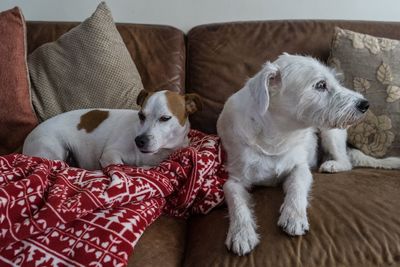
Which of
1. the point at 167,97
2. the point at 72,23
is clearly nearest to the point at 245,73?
the point at 167,97

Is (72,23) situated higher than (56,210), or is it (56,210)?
(72,23)

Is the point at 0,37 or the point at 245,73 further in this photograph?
the point at 245,73

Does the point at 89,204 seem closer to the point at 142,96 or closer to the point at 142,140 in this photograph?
the point at 142,140

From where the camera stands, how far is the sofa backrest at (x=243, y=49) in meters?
2.06

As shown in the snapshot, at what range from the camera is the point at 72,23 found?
223 centimetres

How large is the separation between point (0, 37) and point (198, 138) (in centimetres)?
102

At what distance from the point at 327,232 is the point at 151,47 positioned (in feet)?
4.36

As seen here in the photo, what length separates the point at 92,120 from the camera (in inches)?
76.9

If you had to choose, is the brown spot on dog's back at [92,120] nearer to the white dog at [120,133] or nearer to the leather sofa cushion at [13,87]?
the white dog at [120,133]

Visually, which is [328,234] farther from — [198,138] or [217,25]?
[217,25]

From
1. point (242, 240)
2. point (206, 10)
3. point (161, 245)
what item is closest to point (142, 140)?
point (161, 245)

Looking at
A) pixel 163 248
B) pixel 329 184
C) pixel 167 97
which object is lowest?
pixel 163 248

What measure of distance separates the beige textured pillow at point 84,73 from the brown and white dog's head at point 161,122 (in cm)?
27

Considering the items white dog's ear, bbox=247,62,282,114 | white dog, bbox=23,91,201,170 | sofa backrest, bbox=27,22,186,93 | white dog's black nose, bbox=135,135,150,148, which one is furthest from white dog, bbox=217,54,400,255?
sofa backrest, bbox=27,22,186,93
